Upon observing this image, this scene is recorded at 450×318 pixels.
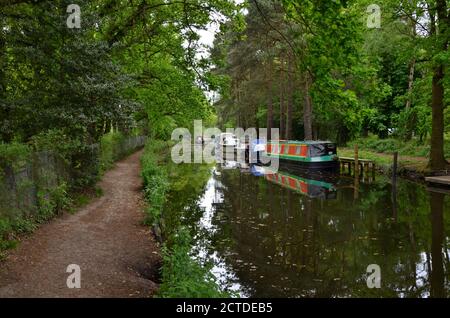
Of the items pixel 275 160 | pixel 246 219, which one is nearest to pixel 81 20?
pixel 246 219

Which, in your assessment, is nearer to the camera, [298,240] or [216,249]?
[216,249]

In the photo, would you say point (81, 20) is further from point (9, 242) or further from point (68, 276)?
point (68, 276)

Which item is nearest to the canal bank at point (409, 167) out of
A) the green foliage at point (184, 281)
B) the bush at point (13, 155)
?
the green foliage at point (184, 281)

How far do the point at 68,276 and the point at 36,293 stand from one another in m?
0.75

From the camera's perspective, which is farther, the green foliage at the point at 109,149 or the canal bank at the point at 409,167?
the green foliage at the point at 109,149

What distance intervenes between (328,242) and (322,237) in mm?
436

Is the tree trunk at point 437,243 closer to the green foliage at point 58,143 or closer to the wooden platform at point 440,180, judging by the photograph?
the wooden platform at point 440,180

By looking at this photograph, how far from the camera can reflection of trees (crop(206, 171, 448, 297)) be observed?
26.4 feet

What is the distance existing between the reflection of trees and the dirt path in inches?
86.5

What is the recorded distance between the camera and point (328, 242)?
10734 millimetres

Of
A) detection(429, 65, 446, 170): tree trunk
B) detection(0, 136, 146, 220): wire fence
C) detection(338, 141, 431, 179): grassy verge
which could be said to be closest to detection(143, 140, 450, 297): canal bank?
detection(338, 141, 431, 179): grassy verge

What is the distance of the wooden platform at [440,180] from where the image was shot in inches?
680

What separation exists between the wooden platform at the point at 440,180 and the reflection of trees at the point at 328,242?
104 centimetres

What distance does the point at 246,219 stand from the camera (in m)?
13.4
